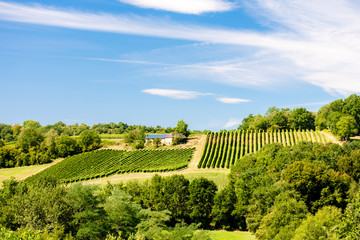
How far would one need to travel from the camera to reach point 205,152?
3378 inches

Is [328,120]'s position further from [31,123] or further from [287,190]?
[31,123]

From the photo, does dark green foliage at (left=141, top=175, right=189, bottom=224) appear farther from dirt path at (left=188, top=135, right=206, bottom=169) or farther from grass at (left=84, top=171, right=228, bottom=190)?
dirt path at (left=188, top=135, right=206, bottom=169)

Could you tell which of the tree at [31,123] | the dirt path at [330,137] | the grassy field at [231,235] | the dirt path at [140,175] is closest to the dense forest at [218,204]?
the grassy field at [231,235]

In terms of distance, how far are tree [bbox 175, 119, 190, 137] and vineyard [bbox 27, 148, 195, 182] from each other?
13979 millimetres

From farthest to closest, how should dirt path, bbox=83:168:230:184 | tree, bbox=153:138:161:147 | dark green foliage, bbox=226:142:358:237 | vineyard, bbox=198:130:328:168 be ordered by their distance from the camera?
tree, bbox=153:138:161:147, vineyard, bbox=198:130:328:168, dirt path, bbox=83:168:230:184, dark green foliage, bbox=226:142:358:237

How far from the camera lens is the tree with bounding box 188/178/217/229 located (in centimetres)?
4931

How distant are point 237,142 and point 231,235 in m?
47.3

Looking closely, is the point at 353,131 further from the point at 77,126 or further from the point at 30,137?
the point at 77,126

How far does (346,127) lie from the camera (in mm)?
83938

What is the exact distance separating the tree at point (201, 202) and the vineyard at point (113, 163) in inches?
977

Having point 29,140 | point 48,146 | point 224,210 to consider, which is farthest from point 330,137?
point 29,140

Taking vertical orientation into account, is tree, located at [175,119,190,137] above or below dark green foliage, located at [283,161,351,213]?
above

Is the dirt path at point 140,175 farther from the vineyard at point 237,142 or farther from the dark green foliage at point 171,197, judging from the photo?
the dark green foliage at point 171,197

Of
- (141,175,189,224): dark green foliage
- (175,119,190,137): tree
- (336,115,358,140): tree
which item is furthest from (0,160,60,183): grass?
(336,115,358,140): tree
